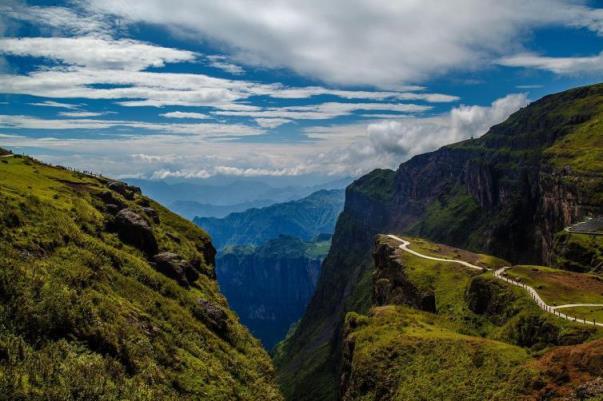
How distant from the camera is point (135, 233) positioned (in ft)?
342

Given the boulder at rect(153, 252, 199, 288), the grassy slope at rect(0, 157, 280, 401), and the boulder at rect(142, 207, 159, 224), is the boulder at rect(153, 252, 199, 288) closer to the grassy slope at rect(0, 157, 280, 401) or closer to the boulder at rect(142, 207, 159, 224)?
the grassy slope at rect(0, 157, 280, 401)

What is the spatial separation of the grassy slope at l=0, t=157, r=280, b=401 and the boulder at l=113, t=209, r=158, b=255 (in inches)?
140

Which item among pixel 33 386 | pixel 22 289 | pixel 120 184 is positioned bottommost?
pixel 33 386

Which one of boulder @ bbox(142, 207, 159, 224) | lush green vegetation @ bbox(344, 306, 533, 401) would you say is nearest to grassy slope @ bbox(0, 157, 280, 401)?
boulder @ bbox(142, 207, 159, 224)

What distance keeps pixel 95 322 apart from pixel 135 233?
1965 inches

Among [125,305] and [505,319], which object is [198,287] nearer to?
[125,305]

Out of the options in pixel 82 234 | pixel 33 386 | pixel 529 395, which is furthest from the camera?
Answer: pixel 82 234

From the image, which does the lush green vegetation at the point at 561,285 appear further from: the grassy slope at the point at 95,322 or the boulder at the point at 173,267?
the boulder at the point at 173,267

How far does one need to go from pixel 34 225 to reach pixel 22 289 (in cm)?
3023

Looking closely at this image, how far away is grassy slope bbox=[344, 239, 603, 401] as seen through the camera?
252 feet

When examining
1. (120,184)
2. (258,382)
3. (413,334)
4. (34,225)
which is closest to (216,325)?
(258,382)

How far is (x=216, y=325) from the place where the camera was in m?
94.2

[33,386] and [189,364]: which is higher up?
[33,386]

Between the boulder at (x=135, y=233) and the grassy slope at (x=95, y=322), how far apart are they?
11.6ft
